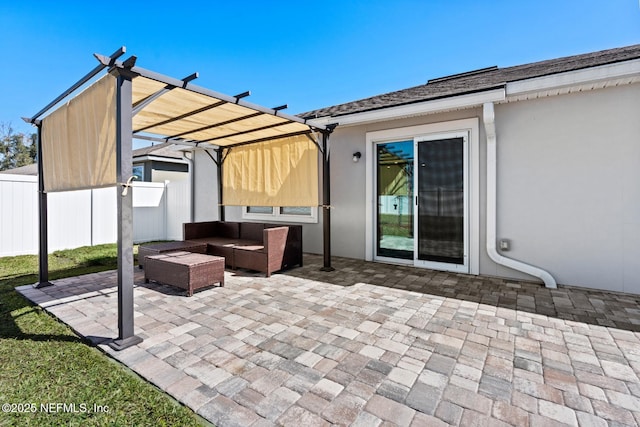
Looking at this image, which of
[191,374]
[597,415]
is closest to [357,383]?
[191,374]

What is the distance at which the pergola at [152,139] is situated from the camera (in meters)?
3.25

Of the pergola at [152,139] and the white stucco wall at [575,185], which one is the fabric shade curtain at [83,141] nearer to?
the pergola at [152,139]

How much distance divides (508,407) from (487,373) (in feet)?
1.51

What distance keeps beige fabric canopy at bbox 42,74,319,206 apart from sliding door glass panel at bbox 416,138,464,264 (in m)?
2.43

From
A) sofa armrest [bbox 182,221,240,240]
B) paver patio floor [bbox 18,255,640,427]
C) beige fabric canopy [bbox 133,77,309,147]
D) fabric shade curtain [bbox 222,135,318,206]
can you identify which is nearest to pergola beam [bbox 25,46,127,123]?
beige fabric canopy [bbox 133,77,309,147]

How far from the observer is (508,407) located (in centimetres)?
221

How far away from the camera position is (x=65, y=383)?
250 cm

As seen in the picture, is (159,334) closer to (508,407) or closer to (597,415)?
(508,407)

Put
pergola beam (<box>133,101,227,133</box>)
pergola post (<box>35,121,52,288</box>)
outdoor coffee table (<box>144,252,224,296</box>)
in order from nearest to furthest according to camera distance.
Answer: pergola beam (<box>133,101,227,133</box>)
outdoor coffee table (<box>144,252,224,296</box>)
pergola post (<box>35,121,52,288</box>)

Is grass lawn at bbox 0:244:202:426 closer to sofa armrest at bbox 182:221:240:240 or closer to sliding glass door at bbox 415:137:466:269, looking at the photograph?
sofa armrest at bbox 182:221:240:240

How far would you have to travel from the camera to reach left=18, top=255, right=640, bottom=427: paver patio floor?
2.20 meters

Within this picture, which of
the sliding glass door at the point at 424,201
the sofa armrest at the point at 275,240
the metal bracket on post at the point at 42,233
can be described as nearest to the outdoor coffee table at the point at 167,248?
the metal bracket on post at the point at 42,233

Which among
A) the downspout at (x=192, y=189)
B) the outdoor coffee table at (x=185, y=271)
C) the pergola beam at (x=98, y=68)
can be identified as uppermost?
the pergola beam at (x=98, y=68)

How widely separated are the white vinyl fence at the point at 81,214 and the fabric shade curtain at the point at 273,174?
8.30 ft
